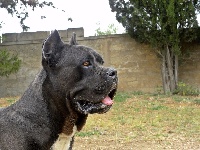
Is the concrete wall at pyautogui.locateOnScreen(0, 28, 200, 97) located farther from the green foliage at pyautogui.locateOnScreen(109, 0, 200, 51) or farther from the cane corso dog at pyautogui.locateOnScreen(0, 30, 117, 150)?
the cane corso dog at pyautogui.locateOnScreen(0, 30, 117, 150)

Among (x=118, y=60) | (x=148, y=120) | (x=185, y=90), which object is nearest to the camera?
(x=148, y=120)

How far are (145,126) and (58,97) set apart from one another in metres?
6.06

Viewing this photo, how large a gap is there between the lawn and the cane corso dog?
4.13m

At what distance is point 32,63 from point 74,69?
484 inches

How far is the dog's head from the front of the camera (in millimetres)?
2893

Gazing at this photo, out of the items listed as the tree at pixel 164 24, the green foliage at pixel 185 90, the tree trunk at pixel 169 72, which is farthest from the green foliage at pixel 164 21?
the green foliage at pixel 185 90

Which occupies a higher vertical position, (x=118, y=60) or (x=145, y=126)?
(x=118, y=60)

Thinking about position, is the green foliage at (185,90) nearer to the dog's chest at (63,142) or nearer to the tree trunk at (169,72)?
the tree trunk at (169,72)

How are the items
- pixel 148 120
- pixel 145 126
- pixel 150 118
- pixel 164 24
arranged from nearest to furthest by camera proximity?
1. pixel 145 126
2. pixel 148 120
3. pixel 150 118
4. pixel 164 24

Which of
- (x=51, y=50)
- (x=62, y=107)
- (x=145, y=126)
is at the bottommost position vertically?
(x=145, y=126)

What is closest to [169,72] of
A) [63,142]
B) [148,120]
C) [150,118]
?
[150,118]

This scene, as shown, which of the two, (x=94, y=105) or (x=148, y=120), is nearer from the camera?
(x=94, y=105)

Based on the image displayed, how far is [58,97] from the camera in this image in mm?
2916

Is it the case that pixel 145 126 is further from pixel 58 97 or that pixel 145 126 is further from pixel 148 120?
pixel 58 97
